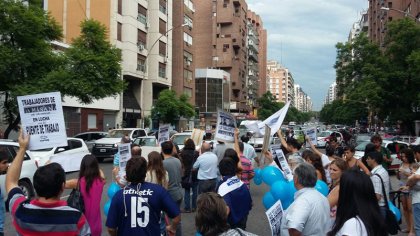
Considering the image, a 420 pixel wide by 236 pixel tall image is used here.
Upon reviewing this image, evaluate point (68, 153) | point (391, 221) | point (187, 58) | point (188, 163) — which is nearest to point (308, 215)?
point (391, 221)

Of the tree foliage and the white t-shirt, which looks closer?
the white t-shirt

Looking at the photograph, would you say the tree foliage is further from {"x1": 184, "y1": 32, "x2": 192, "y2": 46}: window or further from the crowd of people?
{"x1": 184, "y1": 32, "x2": 192, "y2": 46}: window

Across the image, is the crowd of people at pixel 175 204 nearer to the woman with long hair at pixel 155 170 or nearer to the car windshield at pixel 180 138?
the woman with long hair at pixel 155 170

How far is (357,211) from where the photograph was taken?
3008 mm

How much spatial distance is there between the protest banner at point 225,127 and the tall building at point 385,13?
121 ft

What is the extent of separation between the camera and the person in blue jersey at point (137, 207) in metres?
4.04

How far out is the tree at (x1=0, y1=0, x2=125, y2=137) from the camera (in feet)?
70.2

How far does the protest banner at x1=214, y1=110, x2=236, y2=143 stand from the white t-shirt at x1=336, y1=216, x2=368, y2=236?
22.0 feet

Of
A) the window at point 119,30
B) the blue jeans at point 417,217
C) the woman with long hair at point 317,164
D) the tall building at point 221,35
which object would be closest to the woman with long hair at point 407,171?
the blue jeans at point 417,217

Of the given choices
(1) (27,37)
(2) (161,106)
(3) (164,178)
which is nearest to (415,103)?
(2) (161,106)

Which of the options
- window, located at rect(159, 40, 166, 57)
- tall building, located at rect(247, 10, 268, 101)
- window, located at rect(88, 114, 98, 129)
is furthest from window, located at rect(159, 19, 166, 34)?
tall building, located at rect(247, 10, 268, 101)

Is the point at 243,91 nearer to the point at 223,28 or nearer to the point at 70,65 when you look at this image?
the point at 223,28

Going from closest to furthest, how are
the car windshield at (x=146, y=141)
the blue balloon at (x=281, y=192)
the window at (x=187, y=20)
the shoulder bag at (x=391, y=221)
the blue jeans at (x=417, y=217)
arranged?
the shoulder bag at (x=391, y=221) → the blue balloon at (x=281, y=192) → the blue jeans at (x=417, y=217) → the car windshield at (x=146, y=141) → the window at (x=187, y=20)

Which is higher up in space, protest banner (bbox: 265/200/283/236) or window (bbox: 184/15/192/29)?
window (bbox: 184/15/192/29)
